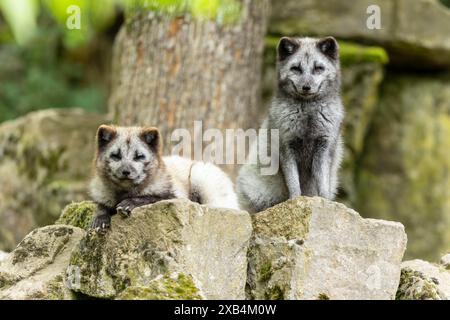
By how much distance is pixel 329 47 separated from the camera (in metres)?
6.29

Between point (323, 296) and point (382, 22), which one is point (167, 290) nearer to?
point (323, 296)

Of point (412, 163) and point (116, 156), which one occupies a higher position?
point (116, 156)

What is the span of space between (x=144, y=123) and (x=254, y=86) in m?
1.45

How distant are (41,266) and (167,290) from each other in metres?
1.31

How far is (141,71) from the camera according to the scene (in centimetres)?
838

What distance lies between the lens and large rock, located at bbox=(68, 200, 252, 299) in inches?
191

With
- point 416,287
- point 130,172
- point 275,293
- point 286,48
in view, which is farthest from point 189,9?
point 416,287

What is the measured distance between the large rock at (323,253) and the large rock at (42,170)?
15.0 ft

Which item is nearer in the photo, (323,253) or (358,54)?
(323,253)

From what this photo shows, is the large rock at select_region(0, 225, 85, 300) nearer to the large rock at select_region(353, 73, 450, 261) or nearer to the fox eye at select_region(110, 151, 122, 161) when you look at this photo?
the fox eye at select_region(110, 151, 122, 161)

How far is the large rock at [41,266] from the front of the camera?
5.18 m

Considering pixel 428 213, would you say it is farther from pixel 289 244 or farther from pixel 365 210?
pixel 289 244

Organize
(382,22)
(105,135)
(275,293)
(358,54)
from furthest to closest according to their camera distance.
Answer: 1. (382,22)
2. (358,54)
3. (105,135)
4. (275,293)
